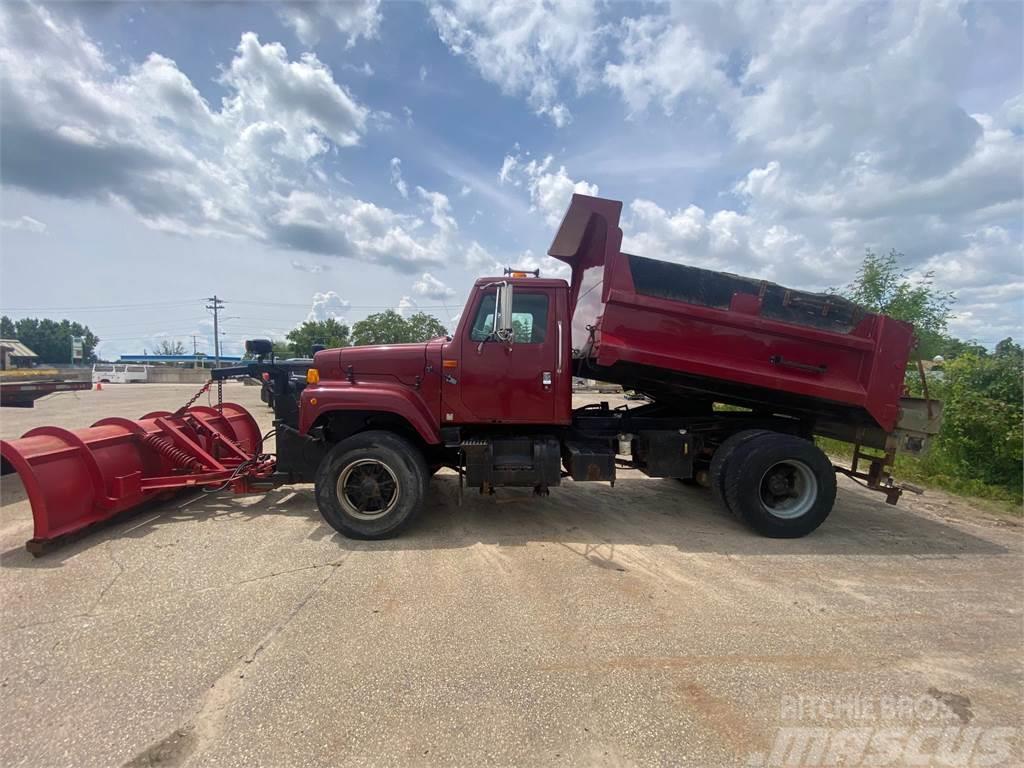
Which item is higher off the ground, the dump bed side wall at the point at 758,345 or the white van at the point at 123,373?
the dump bed side wall at the point at 758,345

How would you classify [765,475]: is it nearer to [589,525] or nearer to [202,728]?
[589,525]

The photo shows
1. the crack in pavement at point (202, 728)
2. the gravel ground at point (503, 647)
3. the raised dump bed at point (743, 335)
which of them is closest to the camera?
the crack in pavement at point (202, 728)

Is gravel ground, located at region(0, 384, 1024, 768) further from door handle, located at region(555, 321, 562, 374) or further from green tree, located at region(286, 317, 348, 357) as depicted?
green tree, located at region(286, 317, 348, 357)

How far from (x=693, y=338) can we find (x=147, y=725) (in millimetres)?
4776

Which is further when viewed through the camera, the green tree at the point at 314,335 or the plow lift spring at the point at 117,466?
the green tree at the point at 314,335

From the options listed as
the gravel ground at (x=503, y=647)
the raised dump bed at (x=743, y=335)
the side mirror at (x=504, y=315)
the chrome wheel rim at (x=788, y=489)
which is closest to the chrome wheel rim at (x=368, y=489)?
the gravel ground at (x=503, y=647)

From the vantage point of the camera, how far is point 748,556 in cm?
424

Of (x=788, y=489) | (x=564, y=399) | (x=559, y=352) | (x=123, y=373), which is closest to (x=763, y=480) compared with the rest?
(x=788, y=489)

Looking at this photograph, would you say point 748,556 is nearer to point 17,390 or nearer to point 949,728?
point 949,728

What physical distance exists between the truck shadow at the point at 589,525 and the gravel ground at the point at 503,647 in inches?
2.0

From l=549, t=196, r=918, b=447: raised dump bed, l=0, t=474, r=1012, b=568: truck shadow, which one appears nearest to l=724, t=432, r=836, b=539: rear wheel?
l=0, t=474, r=1012, b=568: truck shadow

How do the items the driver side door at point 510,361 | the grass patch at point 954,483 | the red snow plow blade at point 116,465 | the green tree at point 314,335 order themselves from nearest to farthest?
the red snow plow blade at point 116,465 → the driver side door at point 510,361 → the grass patch at point 954,483 → the green tree at point 314,335

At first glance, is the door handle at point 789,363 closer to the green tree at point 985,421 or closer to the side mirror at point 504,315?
the side mirror at point 504,315

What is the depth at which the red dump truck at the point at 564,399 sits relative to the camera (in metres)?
4.53
